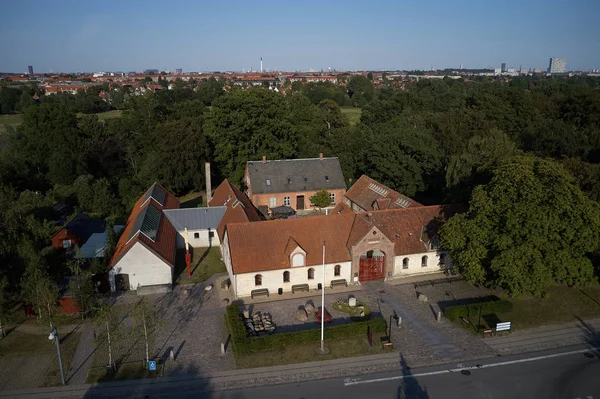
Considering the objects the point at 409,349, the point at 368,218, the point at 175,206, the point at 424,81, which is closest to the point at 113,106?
the point at 424,81

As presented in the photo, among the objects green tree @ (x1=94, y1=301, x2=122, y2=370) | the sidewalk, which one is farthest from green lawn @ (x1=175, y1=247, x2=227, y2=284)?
the sidewalk

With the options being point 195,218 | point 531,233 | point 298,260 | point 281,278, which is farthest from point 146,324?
point 531,233

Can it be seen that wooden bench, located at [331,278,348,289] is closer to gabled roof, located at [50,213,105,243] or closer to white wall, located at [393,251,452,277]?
white wall, located at [393,251,452,277]

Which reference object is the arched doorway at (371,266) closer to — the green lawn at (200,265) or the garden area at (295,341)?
the garden area at (295,341)

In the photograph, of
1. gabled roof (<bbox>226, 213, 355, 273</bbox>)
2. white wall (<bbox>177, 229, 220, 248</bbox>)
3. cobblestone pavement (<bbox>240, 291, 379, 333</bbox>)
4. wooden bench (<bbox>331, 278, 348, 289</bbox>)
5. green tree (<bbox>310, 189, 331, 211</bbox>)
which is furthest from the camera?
green tree (<bbox>310, 189, 331, 211</bbox>)

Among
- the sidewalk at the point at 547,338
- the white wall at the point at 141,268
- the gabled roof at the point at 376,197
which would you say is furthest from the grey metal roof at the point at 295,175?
the sidewalk at the point at 547,338
